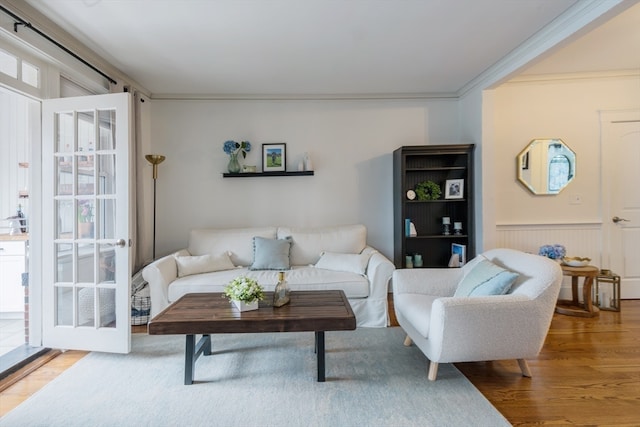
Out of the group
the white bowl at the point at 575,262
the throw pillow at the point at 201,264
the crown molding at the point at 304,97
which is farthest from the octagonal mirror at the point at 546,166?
the throw pillow at the point at 201,264

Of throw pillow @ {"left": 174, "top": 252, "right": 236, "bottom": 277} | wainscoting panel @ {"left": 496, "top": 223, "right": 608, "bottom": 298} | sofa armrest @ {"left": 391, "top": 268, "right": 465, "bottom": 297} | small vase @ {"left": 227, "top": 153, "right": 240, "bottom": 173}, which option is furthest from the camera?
small vase @ {"left": 227, "top": 153, "right": 240, "bottom": 173}

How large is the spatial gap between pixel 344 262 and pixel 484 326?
1.57 m

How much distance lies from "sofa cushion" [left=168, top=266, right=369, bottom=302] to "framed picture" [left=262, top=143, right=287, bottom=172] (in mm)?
1480

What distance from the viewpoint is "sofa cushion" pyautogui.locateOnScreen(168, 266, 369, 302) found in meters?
2.96

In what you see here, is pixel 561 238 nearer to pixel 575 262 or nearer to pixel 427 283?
pixel 575 262

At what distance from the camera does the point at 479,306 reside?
1.94m

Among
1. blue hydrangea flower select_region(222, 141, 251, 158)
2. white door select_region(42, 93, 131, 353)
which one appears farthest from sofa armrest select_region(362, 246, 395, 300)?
blue hydrangea flower select_region(222, 141, 251, 158)

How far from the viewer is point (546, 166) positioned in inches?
149

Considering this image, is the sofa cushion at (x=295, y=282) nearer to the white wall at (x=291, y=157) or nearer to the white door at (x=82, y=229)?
the white door at (x=82, y=229)

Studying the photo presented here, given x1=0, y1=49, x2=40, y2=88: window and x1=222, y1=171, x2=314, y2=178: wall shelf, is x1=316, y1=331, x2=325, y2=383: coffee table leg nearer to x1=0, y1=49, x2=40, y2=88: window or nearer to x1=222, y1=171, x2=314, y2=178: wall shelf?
x1=222, y1=171, x2=314, y2=178: wall shelf

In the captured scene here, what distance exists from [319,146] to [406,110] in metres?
1.24

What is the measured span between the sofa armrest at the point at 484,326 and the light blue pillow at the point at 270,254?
5.99 feet

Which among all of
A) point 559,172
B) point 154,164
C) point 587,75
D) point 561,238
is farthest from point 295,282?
point 587,75

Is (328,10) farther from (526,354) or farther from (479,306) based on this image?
(526,354)
